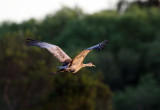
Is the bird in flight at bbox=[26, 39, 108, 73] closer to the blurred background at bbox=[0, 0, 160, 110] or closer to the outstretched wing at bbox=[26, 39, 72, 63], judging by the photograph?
the outstretched wing at bbox=[26, 39, 72, 63]

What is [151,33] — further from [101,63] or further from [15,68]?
[15,68]

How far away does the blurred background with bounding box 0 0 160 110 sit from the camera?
128ft

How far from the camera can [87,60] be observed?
155 ft

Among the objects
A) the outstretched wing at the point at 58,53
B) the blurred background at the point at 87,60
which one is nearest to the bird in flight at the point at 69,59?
the outstretched wing at the point at 58,53

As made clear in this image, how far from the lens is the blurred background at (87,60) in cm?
3900

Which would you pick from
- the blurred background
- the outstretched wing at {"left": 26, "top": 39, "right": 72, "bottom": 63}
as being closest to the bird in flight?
the outstretched wing at {"left": 26, "top": 39, "right": 72, "bottom": 63}

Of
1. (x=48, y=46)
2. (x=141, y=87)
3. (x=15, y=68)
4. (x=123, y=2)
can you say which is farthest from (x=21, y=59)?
(x=123, y=2)

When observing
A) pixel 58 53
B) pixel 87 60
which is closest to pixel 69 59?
pixel 58 53

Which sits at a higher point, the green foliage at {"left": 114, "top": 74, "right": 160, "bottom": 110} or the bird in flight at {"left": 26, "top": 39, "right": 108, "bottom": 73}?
the bird in flight at {"left": 26, "top": 39, "right": 108, "bottom": 73}

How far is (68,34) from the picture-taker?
64750mm

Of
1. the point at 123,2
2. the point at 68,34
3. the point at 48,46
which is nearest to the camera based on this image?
the point at 48,46

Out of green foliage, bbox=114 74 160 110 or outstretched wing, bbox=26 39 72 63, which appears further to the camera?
green foliage, bbox=114 74 160 110

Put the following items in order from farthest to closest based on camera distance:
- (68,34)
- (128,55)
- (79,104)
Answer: (68,34)
(128,55)
(79,104)

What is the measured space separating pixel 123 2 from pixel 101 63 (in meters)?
20.9
